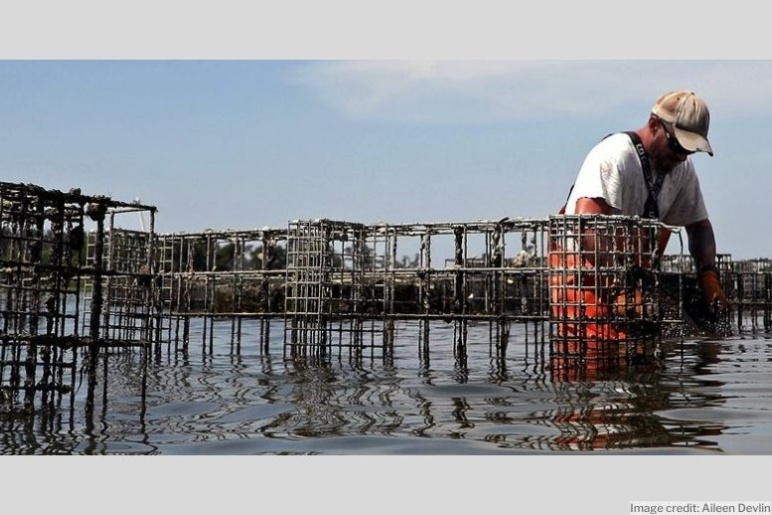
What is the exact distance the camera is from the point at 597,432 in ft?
24.3

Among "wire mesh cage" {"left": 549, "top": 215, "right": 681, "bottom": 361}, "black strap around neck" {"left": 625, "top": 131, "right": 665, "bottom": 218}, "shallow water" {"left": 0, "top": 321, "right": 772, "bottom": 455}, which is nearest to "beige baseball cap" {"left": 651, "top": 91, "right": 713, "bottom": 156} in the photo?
"black strap around neck" {"left": 625, "top": 131, "right": 665, "bottom": 218}

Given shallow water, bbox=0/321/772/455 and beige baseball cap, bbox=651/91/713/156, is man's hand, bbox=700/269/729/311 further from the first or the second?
beige baseball cap, bbox=651/91/713/156

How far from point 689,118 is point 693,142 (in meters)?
0.31

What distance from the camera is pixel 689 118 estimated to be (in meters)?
11.5

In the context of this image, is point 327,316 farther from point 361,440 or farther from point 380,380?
point 361,440

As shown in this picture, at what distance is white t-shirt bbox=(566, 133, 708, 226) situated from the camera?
1186 centimetres

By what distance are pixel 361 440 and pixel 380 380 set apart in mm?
4633

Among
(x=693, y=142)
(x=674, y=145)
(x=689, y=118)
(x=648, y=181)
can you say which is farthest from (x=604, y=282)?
(x=689, y=118)

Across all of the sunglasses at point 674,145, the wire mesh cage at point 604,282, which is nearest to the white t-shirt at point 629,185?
the wire mesh cage at point 604,282

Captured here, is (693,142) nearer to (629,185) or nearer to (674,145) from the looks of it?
(674,145)

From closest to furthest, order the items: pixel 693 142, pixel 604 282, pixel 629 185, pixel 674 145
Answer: pixel 693 142 → pixel 674 145 → pixel 629 185 → pixel 604 282

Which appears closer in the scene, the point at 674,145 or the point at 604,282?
the point at 674,145

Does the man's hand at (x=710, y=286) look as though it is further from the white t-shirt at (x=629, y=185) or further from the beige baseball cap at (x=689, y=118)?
the beige baseball cap at (x=689, y=118)

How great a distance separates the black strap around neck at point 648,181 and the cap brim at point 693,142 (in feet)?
1.92
